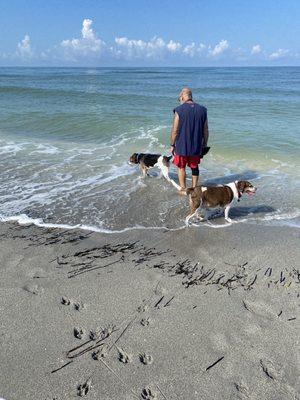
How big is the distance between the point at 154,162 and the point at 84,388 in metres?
6.69

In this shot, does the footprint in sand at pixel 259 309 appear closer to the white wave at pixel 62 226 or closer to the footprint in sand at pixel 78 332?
the footprint in sand at pixel 78 332

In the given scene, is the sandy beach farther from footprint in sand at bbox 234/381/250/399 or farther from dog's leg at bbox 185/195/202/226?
dog's leg at bbox 185/195/202/226

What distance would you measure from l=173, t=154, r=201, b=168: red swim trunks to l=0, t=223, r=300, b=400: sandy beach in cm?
211

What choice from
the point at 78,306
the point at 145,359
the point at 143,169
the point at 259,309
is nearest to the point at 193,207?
the point at 259,309

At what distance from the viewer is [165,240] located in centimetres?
620

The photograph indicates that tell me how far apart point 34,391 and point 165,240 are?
3314 mm

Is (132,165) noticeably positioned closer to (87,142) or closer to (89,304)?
(87,142)

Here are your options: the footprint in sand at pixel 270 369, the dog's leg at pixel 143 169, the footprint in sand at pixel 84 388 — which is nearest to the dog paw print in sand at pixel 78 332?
the footprint in sand at pixel 84 388

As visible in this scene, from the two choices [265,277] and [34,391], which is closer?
[34,391]

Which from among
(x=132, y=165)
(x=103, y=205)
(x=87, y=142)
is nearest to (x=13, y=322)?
(x=103, y=205)

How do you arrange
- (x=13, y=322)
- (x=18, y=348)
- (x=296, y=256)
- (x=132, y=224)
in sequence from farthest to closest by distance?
1. (x=132, y=224)
2. (x=296, y=256)
3. (x=13, y=322)
4. (x=18, y=348)

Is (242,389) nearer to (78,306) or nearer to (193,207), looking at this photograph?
(78,306)

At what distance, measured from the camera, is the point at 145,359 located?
3.62 metres

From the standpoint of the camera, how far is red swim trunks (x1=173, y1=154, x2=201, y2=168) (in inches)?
309
